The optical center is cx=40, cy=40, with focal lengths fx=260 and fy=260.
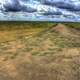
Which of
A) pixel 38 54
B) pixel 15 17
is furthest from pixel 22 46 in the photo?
pixel 15 17

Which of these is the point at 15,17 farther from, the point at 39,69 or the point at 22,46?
the point at 39,69

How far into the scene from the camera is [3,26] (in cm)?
184

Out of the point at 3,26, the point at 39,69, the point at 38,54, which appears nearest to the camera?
the point at 39,69

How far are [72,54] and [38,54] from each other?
0.22 m

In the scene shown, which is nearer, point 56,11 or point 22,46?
point 22,46

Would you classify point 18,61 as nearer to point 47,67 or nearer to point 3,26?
point 47,67

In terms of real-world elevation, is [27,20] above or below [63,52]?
above

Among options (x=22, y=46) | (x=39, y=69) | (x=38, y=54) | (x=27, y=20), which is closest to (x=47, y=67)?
(x=39, y=69)

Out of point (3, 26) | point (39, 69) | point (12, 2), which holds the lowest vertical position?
point (39, 69)

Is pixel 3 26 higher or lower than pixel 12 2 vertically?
lower

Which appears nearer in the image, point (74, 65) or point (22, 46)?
Result: point (74, 65)

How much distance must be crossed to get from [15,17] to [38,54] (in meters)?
0.39

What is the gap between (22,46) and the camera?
5.65ft

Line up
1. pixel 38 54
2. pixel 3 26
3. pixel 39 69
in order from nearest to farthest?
pixel 39 69
pixel 38 54
pixel 3 26
